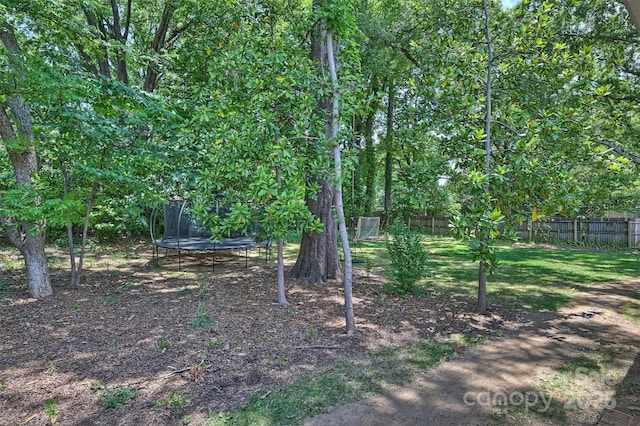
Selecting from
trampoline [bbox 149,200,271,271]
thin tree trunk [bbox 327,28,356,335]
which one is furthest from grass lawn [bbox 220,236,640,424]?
trampoline [bbox 149,200,271,271]

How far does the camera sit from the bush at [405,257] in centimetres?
472

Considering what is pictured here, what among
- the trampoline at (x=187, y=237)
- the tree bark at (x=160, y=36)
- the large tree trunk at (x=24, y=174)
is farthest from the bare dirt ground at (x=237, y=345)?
the tree bark at (x=160, y=36)

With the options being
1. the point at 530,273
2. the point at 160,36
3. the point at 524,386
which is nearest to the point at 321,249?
the point at 524,386

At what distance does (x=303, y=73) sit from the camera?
361 cm

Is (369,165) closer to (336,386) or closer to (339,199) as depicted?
(339,199)

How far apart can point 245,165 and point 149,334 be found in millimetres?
1763

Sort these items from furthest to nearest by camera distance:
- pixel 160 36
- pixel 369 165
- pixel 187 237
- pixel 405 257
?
pixel 369 165 → pixel 160 36 → pixel 187 237 → pixel 405 257

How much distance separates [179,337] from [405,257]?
280 centimetres

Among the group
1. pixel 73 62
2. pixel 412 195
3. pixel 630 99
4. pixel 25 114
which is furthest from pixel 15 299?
pixel 630 99

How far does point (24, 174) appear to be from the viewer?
14.3 ft

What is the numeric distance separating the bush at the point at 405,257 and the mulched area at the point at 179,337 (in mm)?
229

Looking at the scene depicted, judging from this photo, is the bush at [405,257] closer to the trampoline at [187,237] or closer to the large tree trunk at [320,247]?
the large tree trunk at [320,247]

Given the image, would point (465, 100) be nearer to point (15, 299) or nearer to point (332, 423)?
point (332, 423)

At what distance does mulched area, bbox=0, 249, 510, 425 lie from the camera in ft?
7.55
